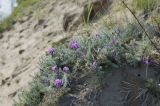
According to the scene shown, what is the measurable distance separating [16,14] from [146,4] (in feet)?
12.0

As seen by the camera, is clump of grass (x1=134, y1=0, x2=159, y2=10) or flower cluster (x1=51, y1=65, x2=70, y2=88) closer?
flower cluster (x1=51, y1=65, x2=70, y2=88)

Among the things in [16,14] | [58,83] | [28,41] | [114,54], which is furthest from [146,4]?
[16,14]

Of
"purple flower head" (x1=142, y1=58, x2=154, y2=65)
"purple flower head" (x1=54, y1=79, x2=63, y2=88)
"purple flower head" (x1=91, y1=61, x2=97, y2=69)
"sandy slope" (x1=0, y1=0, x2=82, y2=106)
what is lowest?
"sandy slope" (x1=0, y1=0, x2=82, y2=106)

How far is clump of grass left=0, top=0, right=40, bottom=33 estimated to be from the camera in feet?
25.6

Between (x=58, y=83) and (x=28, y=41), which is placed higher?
(x=58, y=83)

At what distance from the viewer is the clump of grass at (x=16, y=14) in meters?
7.81

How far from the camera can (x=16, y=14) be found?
→ 7992 millimetres

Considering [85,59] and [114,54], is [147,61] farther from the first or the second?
[85,59]

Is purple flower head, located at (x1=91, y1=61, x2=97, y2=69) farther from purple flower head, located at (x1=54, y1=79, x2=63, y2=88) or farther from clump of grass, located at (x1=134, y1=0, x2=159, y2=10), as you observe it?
clump of grass, located at (x1=134, y1=0, x2=159, y2=10)

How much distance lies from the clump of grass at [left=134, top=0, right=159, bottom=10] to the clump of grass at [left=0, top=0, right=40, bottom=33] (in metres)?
3.26

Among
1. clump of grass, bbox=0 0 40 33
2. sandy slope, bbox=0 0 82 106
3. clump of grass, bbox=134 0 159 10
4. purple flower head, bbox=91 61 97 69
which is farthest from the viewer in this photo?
clump of grass, bbox=0 0 40 33

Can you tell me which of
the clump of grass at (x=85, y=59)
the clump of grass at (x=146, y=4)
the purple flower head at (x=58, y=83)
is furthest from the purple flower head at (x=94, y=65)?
the clump of grass at (x=146, y=4)

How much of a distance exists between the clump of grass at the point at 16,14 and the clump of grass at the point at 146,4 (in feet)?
10.7

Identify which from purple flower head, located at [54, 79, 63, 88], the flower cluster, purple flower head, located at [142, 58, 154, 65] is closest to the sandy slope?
the flower cluster
